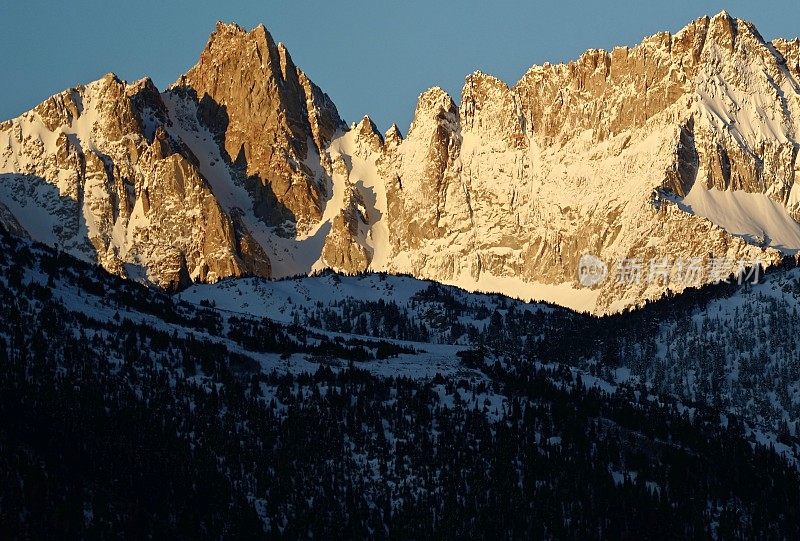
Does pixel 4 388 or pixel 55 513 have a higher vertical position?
pixel 4 388

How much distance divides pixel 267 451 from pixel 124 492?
79.6 ft

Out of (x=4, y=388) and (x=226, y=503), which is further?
(x=4, y=388)

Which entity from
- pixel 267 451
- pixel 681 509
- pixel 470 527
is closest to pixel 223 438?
Answer: pixel 267 451

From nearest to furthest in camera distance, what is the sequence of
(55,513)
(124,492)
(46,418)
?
1. (55,513)
2. (124,492)
3. (46,418)

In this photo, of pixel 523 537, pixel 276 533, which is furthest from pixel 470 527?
pixel 276 533

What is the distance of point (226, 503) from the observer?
178m

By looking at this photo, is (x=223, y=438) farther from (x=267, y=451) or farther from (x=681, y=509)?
(x=681, y=509)

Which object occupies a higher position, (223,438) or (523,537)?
(223,438)

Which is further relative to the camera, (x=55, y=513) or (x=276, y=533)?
(x=276, y=533)

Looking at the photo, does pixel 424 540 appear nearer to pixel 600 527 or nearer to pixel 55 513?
pixel 600 527

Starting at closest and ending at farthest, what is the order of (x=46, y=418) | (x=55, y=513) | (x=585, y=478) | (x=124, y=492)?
(x=55, y=513), (x=124, y=492), (x=46, y=418), (x=585, y=478)

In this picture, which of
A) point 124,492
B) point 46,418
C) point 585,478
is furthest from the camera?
point 585,478

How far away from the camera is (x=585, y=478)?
656ft

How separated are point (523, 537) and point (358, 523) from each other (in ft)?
54.3
